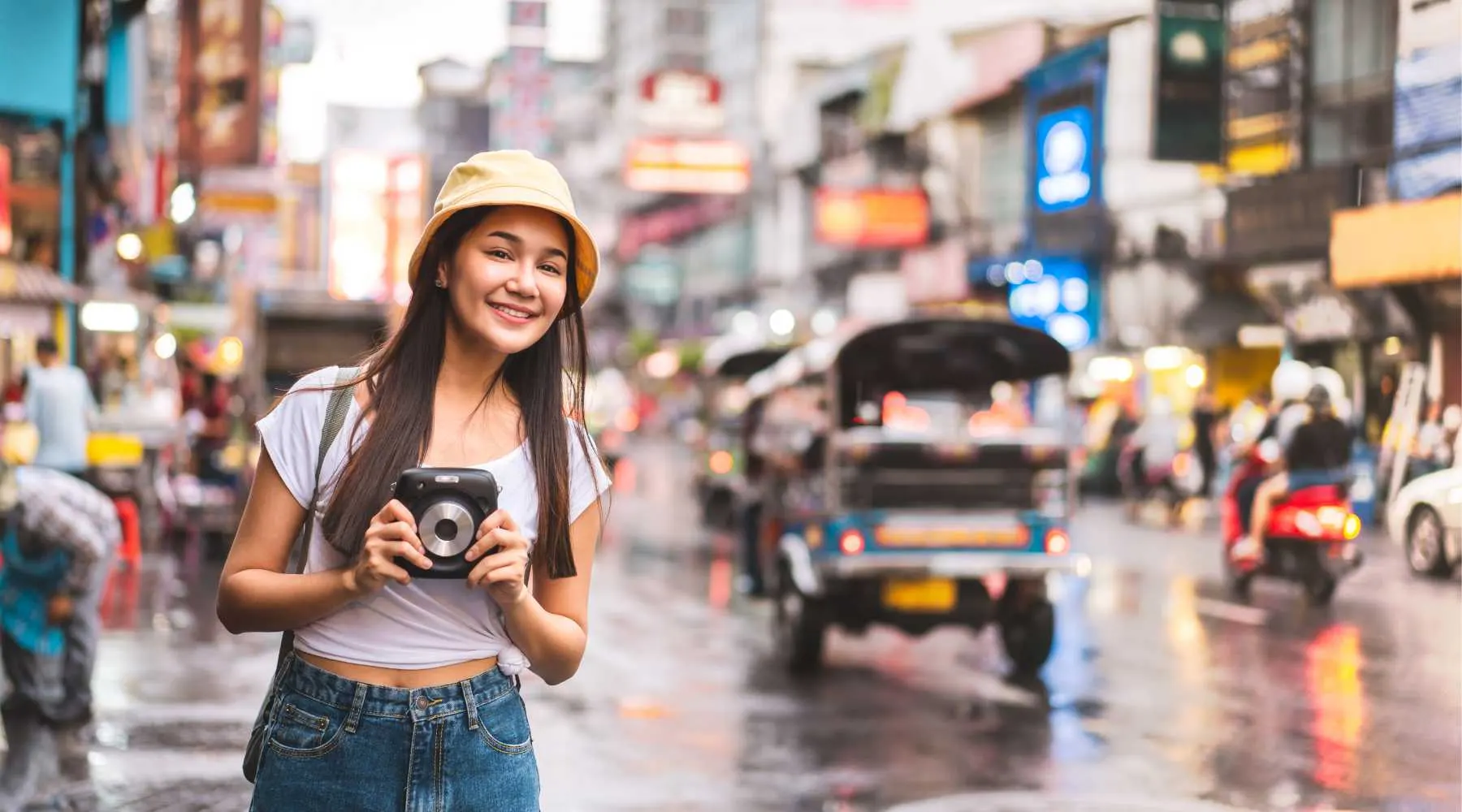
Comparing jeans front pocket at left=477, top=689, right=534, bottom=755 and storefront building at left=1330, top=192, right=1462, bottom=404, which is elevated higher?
storefront building at left=1330, top=192, right=1462, bottom=404

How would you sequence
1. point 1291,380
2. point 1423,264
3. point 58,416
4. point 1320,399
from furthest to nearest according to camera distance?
point 58,416 → point 1291,380 → point 1320,399 → point 1423,264

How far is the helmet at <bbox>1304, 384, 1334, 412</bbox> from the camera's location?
8.27 m

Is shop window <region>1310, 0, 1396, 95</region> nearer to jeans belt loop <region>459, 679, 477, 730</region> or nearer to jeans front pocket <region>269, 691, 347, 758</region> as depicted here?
jeans belt loop <region>459, 679, 477, 730</region>

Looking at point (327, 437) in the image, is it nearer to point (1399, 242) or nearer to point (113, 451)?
point (1399, 242)

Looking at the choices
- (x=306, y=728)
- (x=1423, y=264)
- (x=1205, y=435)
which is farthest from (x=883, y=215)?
(x=306, y=728)

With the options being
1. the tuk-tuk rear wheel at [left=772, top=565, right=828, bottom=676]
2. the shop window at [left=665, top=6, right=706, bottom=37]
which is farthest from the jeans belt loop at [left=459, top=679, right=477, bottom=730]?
the shop window at [left=665, top=6, right=706, bottom=37]

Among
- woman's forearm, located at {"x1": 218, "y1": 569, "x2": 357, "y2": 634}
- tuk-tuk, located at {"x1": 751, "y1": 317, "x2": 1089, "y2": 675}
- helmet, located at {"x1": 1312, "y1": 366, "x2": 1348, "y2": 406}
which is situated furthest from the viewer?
tuk-tuk, located at {"x1": 751, "y1": 317, "x2": 1089, "y2": 675}

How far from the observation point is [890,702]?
10.3 meters

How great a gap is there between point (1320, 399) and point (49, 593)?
6238mm

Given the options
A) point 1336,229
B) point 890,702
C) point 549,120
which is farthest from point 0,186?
point 549,120

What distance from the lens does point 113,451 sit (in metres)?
17.0

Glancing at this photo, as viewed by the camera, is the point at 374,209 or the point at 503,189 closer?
the point at 503,189

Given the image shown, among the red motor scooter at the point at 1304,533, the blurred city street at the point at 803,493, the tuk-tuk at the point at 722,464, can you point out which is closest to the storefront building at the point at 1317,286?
the blurred city street at the point at 803,493

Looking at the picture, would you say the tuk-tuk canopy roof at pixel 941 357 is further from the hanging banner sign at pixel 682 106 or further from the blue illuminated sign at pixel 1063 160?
the hanging banner sign at pixel 682 106
